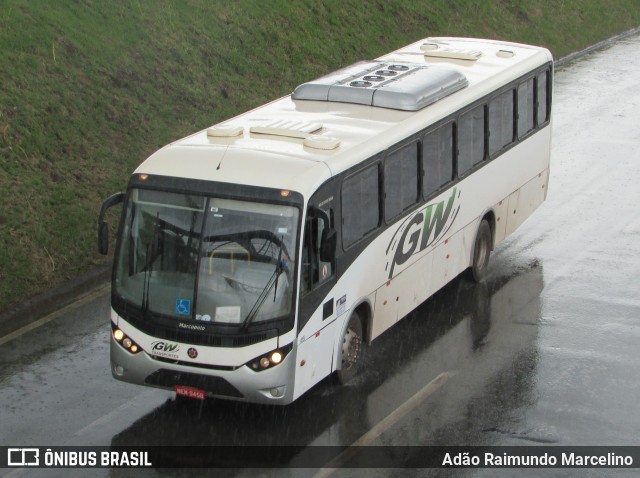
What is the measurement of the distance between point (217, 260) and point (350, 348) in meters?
2.47

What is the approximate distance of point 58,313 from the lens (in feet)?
53.8

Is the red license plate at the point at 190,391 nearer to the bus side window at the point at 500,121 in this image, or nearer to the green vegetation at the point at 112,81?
the green vegetation at the point at 112,81

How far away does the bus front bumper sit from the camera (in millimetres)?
12227

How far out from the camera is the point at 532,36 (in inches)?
1446

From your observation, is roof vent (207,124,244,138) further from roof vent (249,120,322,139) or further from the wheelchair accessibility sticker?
the wheelchair accessibility sticker

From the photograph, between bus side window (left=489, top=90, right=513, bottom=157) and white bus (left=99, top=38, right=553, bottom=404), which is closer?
white bus (left=99, top=38, right=553, bottom=404)

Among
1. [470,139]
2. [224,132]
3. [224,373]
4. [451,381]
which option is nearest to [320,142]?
[224,132]

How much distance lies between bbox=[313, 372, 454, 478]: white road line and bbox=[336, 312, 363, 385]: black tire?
2.61 feet

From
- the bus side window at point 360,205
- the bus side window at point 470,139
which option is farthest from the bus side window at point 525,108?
the bus side window at point 360,205

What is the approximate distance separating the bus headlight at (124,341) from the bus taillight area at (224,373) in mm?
54

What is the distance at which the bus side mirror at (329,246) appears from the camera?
40.2ft

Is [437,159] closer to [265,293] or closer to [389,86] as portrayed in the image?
[389,86]

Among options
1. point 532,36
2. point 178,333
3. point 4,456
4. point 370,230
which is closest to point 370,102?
point 370,230

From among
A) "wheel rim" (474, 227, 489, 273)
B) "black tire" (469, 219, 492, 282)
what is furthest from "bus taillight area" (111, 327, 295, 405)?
"wheel rim" (474, 227, 489, 273)
